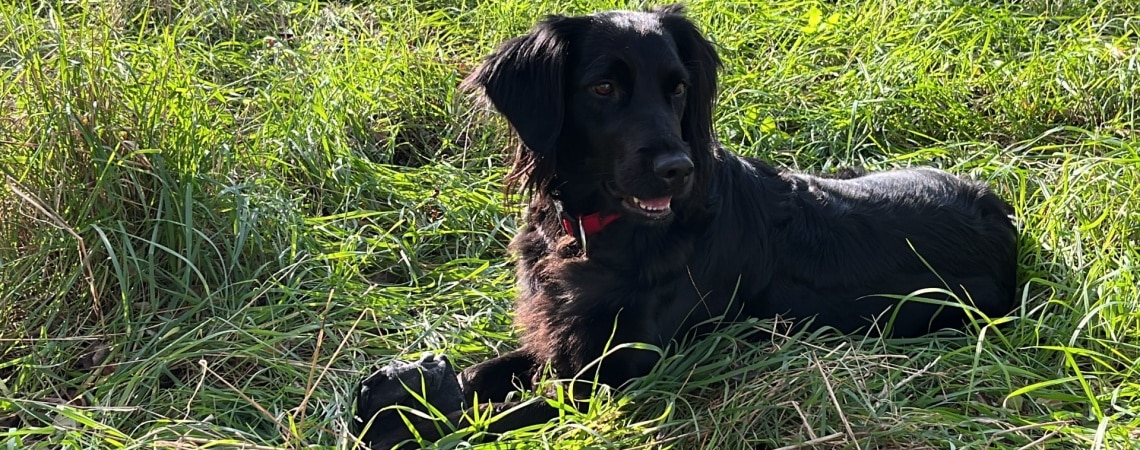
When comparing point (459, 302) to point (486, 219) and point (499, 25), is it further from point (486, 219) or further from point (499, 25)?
point (499, 25)

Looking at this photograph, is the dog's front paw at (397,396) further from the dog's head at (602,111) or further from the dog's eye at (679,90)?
the dog's eye at (679,90)

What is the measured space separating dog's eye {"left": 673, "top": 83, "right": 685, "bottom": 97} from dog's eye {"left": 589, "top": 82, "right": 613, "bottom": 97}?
7.5 inches

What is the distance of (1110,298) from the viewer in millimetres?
2748

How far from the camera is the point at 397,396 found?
255 cm

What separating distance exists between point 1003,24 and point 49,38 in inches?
148

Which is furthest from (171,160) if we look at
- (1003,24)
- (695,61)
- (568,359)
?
(1003,24)

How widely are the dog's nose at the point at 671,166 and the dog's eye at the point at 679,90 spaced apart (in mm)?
254

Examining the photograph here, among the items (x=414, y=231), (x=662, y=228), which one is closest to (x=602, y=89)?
(x=662, y=228)

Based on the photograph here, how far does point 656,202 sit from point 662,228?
0.12m

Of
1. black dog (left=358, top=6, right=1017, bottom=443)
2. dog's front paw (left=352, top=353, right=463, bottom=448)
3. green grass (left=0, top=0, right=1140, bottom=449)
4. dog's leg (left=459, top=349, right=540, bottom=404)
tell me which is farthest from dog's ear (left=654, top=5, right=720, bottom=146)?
dog's front paw (left=352, top=353, right=463, bottom=448)

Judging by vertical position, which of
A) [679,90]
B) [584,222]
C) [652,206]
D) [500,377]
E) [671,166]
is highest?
[679,90]

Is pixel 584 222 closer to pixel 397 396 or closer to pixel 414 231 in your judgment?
pixel 397 396

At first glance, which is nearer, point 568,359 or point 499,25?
point 568,359

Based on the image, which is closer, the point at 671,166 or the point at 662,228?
the point at 671,166
